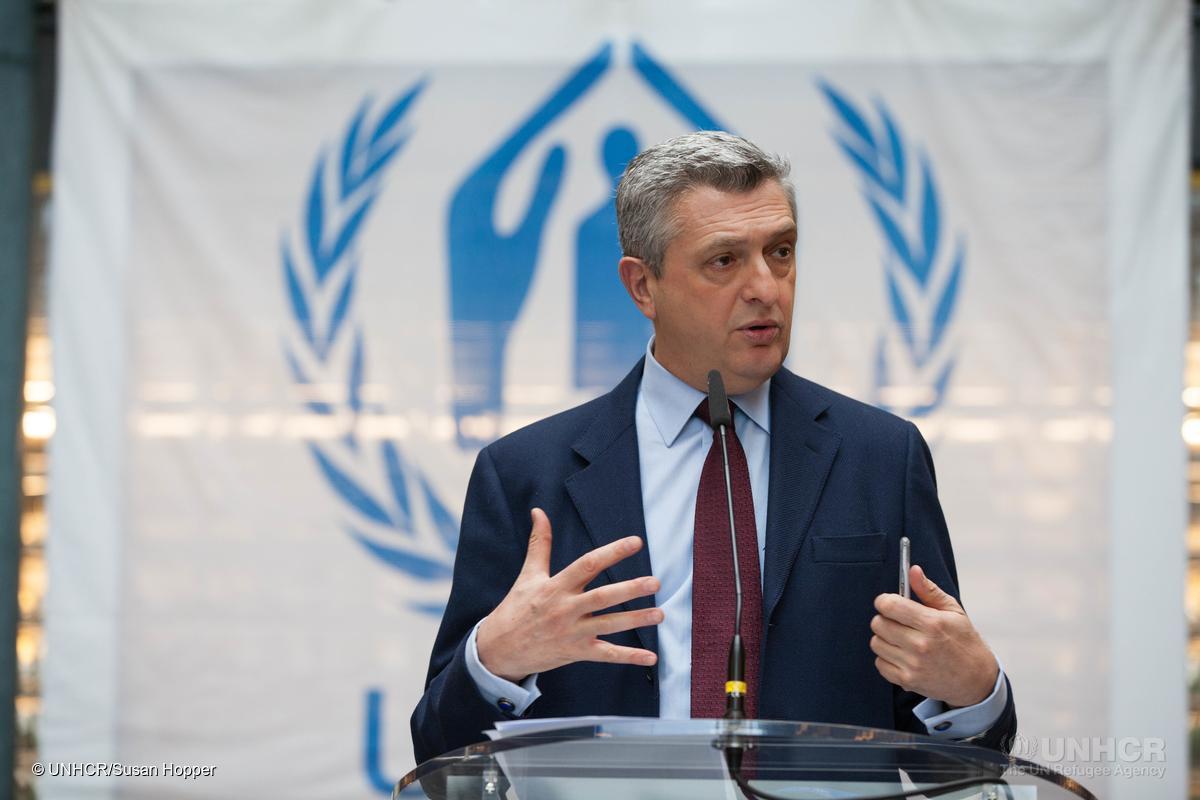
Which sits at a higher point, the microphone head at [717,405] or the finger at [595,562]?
the microphone head at [717,405]

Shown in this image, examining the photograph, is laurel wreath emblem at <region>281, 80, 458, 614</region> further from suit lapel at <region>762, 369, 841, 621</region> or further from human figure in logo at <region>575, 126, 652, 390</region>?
suit lapel at <region>762, 369, 841, 621</region>

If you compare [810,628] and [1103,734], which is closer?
[810,628]

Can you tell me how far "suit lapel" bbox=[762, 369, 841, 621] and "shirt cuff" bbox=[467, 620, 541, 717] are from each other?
14.8 inches

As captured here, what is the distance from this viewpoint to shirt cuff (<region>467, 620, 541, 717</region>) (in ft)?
5.95

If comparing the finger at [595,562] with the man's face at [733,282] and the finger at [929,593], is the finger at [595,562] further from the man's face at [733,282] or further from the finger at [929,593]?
the man's face at [733,282]

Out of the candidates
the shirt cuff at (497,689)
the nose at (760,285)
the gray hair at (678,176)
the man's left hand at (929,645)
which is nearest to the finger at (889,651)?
the man's left hand at (929,645)

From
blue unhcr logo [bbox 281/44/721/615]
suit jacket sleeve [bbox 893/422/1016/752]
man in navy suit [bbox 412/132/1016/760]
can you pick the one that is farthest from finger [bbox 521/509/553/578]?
blue unhcr logo [bbox 281/44/721/615]

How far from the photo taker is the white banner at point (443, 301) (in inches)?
153

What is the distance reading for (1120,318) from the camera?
12.8ft

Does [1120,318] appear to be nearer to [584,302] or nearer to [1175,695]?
[1175,695]

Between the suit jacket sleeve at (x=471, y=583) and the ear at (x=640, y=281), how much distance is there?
0.37 meters

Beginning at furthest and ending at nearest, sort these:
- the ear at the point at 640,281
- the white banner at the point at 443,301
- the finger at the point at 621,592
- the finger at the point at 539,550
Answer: the white banner at the point at 443,301 < the ear at the point at 640,281 < the finger at the point at 539,550 < the finger at the point at 621,592

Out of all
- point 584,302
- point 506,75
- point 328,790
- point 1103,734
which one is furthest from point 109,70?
point 1103,734

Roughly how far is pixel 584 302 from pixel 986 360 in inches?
47.1
